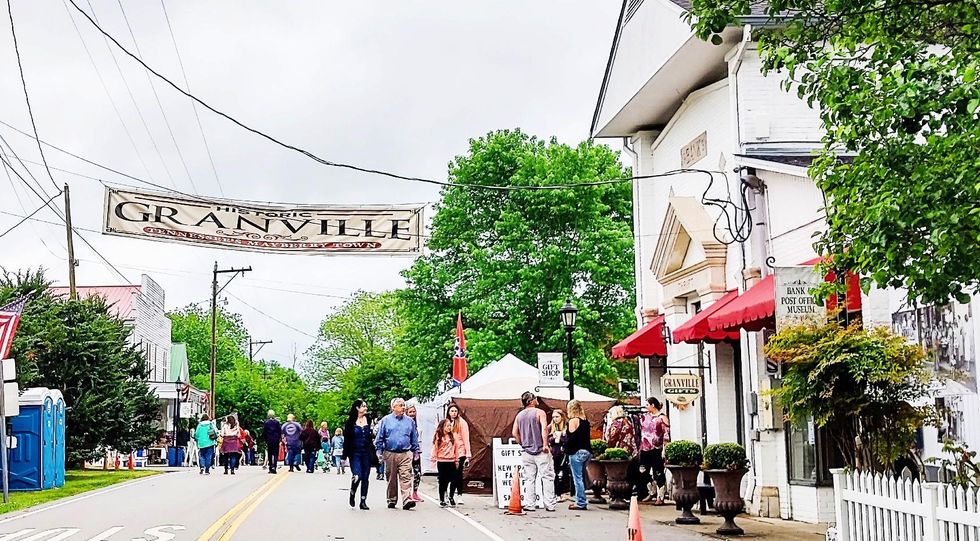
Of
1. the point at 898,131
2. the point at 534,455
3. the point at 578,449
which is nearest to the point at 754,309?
the point at 578,449

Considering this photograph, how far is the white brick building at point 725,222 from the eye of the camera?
16.7 m

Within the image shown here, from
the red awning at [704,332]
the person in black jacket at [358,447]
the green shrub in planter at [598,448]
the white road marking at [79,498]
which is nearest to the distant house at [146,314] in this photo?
the white road marking at [79,498]

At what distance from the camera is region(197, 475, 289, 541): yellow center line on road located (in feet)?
50.1

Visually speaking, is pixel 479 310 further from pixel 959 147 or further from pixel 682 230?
pixel 959 147

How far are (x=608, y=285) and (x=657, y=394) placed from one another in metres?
16.2

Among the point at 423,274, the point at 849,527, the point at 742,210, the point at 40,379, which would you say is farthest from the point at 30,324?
the point at 849,527

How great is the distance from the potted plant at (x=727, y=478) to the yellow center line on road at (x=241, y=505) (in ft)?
20.1

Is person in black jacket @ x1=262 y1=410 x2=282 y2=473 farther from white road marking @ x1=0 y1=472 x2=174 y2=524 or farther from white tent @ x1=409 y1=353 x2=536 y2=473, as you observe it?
white tent @ x1=409 y1=353 x2=536 y2=473

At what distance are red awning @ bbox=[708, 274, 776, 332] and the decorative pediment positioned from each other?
10.0 feet

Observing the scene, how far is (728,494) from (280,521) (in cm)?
638

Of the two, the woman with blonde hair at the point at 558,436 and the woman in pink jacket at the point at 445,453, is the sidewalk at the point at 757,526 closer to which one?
the woman with blonde hair at the point at 558,436

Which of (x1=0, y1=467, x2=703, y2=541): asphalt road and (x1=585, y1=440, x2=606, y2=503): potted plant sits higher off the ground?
(x1=585, y1=440, x2=606, y2=503): potted plant

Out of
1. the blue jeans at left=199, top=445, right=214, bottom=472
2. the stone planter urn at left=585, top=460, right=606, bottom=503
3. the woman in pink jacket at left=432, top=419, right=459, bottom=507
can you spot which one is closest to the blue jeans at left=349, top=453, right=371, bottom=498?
the woman in pink jacket at left=432, top=419, right=459, bottom=507

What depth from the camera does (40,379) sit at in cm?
3450
